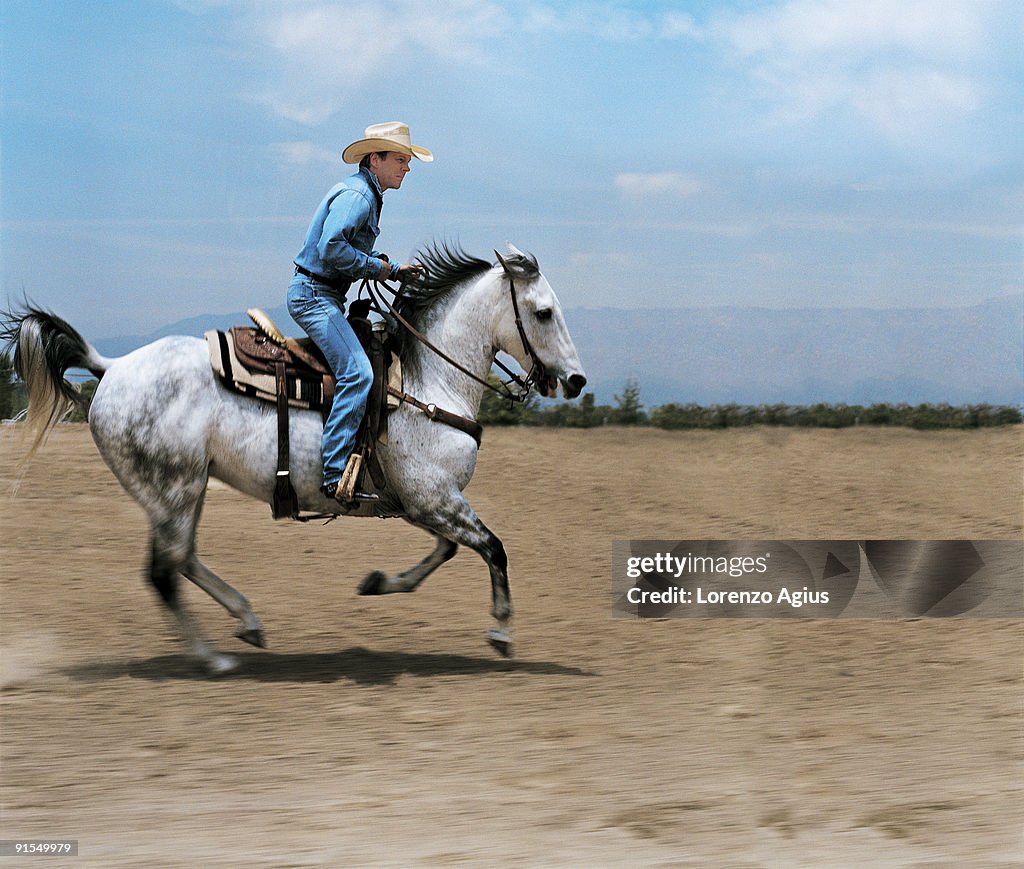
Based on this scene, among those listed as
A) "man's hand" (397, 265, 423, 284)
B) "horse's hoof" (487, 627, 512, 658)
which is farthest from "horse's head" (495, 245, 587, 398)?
"horse's hoof" (487, 627, 512, 658)

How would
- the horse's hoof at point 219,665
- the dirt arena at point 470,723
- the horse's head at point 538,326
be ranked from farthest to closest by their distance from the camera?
the horse's head at point 538,326, the horse's hoof at point 219,665, the dirt arena at point 470,723

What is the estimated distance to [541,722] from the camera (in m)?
5.99

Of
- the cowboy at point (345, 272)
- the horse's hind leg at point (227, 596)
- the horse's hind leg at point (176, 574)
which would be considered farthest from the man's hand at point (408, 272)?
the horse's hind leg at point (227, 596)

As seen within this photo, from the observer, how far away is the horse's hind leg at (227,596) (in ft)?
22.5

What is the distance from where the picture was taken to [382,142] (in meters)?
6.85

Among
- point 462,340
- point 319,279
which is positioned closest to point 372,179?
point 319,279

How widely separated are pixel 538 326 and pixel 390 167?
1.31m

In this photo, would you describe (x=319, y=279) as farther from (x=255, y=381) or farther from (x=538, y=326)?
(x=538, y=326)

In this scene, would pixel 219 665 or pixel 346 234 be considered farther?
pixel 219 665

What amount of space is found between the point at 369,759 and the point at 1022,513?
9.66 metres

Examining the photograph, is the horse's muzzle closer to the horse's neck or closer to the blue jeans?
the horse's neck

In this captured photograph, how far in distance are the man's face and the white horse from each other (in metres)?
0.53

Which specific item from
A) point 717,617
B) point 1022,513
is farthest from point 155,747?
point 1022,513

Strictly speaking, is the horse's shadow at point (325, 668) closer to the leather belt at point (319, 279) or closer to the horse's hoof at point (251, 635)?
the horse's hoof at point (251, 635)
